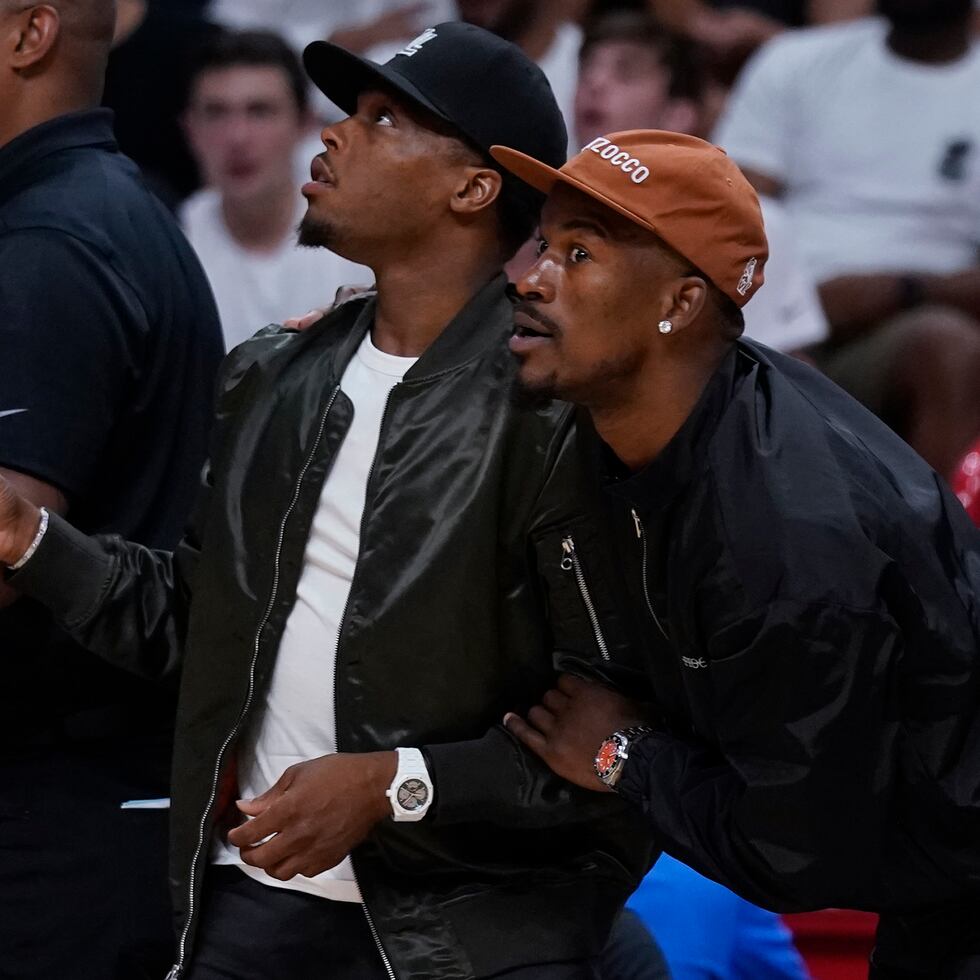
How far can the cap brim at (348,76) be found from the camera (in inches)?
95.5

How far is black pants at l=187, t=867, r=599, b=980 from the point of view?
2.35 meters

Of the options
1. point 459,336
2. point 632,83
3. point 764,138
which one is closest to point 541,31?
point 632,83

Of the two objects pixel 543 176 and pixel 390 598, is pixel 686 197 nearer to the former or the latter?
pixel 543 176

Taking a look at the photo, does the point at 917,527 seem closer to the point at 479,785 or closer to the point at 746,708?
the point at 746,708

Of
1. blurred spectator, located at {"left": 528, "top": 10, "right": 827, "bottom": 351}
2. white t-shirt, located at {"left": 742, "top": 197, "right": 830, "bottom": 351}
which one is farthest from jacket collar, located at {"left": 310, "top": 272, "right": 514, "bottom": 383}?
blurred spectator, located at {"left": 528, "top": 10, "right": 827, "bottom": 351}

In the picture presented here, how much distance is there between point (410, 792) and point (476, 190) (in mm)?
799

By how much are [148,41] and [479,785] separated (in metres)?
4.08

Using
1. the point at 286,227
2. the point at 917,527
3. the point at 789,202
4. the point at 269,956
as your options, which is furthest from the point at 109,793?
the point at 789,202

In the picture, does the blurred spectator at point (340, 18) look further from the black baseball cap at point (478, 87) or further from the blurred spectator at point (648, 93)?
the black baseball cap at point (478, 87)

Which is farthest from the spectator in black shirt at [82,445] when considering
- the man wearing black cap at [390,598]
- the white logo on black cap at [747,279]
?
the white logo on black cap at [747,279]

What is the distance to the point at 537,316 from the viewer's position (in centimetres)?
223

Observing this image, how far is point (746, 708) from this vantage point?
6.77ft

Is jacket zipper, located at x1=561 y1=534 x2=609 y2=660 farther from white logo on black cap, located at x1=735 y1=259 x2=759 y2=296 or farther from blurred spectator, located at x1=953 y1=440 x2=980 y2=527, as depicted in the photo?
blurred spectator, located at x1=953 y1=440 x2=980 y2=527

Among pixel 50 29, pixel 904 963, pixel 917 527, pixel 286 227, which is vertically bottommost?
pixel 286 227
